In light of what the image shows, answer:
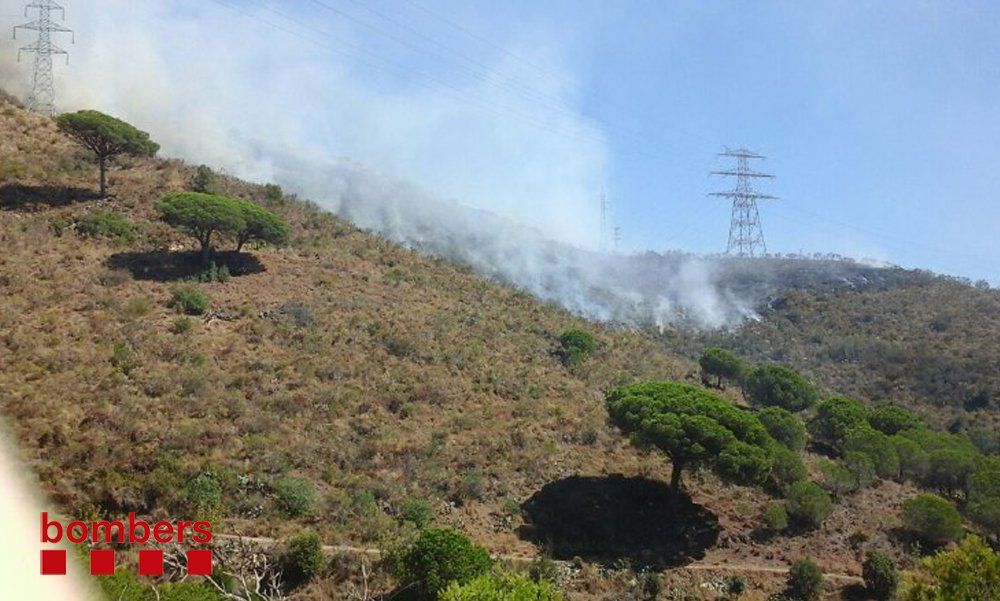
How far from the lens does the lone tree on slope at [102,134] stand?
3938cm

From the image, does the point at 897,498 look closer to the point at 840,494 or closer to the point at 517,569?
the point at 840,494

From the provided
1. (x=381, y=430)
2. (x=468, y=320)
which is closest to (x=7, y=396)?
(x=381, y=430)

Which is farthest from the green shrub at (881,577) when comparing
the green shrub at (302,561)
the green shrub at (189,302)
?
the green shrub at (189,302)

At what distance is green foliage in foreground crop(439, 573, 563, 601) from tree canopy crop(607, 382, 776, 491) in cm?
1035

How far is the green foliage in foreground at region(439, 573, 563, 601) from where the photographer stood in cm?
1341

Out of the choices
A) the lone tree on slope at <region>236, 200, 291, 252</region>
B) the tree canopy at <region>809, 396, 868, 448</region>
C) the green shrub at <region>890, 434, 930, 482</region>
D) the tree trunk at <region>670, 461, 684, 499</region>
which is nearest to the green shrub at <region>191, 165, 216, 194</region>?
the lone tree on slope at <region>236, 200, 291, 252</region>

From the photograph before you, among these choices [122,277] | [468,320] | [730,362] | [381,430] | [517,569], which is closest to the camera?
[517,569]

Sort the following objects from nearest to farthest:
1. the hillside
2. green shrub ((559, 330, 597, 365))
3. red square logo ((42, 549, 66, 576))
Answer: red square logo ((42, 549, 66, 576)) → the hillside → green shrub ((559, 330, 597, 365))

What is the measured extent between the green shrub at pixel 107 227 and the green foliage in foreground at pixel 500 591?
3121cm

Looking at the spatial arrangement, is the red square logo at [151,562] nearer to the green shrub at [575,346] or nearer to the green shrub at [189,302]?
the green shrub at [189,302]

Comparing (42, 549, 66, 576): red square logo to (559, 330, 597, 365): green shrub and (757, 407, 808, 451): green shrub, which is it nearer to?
(559, 330, 597, 365): green shrub

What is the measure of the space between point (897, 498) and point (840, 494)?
3422mm

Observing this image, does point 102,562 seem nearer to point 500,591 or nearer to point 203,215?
point 500,591

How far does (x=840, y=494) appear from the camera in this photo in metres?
29.5
